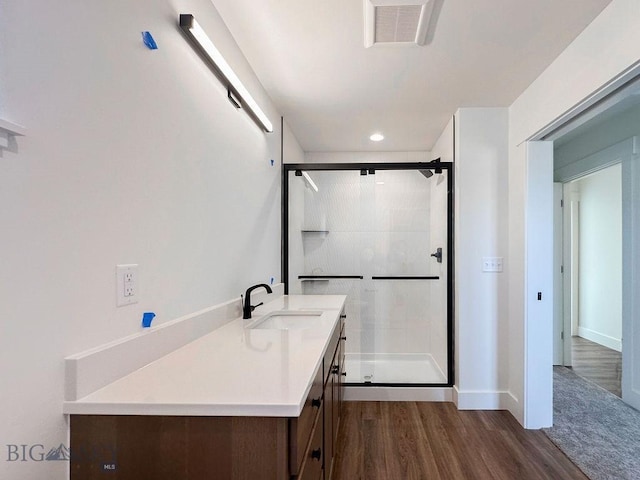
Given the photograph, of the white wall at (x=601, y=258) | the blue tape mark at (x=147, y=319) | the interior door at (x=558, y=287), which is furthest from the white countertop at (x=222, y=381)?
the white wall at (x=601, y=258)

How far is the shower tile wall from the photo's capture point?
12.0 ft

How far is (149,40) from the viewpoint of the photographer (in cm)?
132

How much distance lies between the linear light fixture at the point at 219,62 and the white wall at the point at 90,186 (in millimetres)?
53

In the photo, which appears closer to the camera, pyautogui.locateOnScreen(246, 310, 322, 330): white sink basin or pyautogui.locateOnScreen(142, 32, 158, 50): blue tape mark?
pyautogui.locateOnScreen(142, 32, 158, 50): blue tape mark

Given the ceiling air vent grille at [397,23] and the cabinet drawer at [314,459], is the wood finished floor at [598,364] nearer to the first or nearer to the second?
the cabinet drawer at [314,459]

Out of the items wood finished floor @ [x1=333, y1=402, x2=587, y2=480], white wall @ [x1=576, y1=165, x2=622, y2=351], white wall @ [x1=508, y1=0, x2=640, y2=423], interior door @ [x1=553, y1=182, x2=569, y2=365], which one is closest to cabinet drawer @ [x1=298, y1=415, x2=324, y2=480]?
wood finished floor @ [x1=333, y1=402, x2=587, y2=480]

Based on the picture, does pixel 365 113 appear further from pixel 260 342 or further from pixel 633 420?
pixel 633 420

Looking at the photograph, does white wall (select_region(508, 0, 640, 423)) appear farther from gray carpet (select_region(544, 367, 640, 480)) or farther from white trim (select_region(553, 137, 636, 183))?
white trim (select_region(553, 137, 636, 183))

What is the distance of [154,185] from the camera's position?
Result: 1.38 meters

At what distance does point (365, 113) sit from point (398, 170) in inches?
24.1

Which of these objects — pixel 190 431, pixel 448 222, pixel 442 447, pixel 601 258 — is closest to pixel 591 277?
pixel 601 258

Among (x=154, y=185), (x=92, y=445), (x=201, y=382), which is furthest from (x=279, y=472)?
(x=154, y=185)

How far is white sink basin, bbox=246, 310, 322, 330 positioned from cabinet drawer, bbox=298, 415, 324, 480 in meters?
0.75

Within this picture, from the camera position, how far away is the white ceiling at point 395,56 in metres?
1.89
